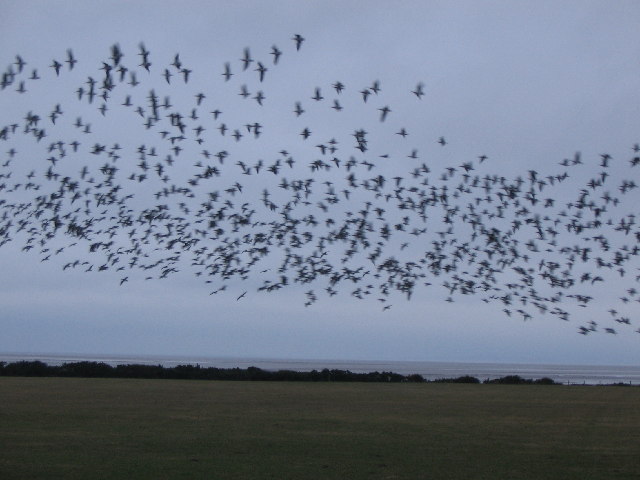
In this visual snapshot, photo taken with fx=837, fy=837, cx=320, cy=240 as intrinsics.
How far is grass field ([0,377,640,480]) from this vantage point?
22719 millimetres

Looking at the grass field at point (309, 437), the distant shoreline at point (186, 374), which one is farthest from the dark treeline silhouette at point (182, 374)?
the grass field at point (309, 437)

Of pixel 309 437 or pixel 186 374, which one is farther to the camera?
pixel 186 374

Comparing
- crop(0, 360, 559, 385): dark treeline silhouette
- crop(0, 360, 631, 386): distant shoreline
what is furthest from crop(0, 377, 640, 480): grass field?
crop(0, 360, 559, 385): dark treeline silhouette

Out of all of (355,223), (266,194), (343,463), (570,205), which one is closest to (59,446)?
(343,463)

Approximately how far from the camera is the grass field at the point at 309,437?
2272 centimetres

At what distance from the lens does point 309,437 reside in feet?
98.5

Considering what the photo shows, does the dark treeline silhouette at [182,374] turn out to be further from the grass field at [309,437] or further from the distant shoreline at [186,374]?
the grass field at [309,437]

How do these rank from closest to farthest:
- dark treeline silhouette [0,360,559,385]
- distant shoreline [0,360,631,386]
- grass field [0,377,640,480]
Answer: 1. grass field [0,377,640,480]
2. distant shoreline [0,360,631,386]
3. dark treeline silhouette [0,360,559,385]

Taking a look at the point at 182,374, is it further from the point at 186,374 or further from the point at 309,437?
the point at 309,437

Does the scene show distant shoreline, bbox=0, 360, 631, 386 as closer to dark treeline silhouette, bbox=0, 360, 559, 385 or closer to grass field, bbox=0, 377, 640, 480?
dark treeline silhouette, bbox=0, 360, 559, 385

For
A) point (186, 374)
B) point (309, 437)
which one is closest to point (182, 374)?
point (186, 374)

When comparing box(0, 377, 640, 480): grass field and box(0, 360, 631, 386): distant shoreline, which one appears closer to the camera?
box(0, 377, 640, 480): grass field

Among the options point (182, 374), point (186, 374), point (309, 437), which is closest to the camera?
point (309, 437)

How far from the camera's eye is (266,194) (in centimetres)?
3184
